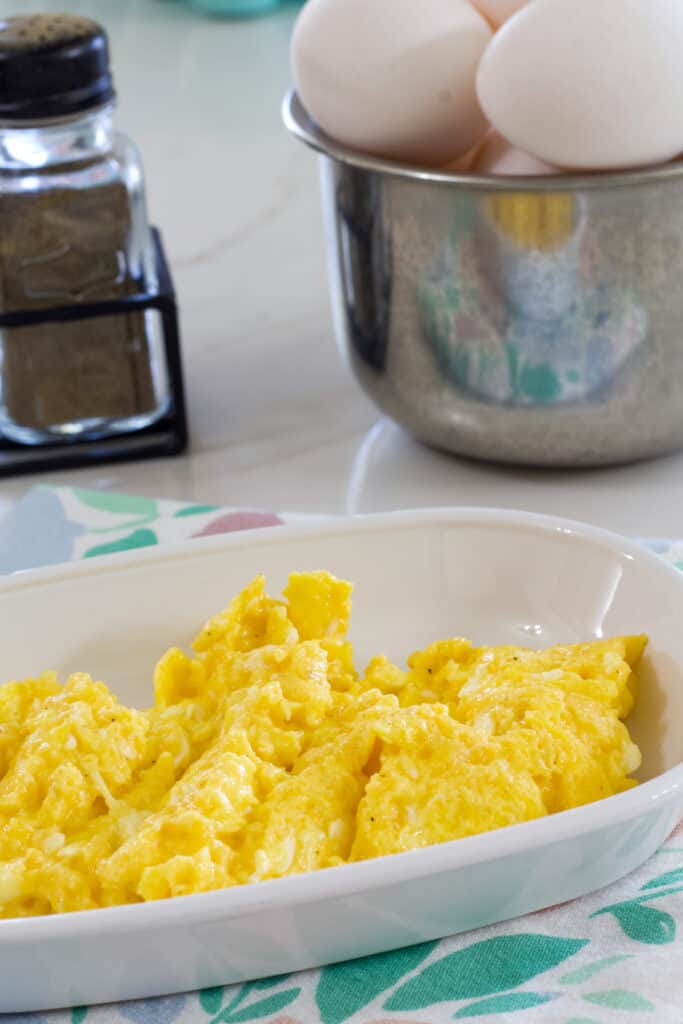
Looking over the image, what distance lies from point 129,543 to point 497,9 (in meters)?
0.46

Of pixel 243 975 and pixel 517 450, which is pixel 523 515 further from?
pixel 243 975

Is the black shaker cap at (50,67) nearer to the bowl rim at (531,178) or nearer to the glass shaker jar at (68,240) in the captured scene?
the glass shaker jar at (68,240)

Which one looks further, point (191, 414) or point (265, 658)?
point (191, 414)

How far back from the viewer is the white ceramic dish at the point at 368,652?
1.92 ft

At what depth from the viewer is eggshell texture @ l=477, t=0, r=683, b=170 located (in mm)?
929

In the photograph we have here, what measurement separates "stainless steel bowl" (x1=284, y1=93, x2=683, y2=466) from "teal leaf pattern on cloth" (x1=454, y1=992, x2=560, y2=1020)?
0.55 m

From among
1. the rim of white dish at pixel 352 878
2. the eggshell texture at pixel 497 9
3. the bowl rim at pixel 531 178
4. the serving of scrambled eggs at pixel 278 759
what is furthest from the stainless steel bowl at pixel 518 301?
the rim of white dish at pixel 352 878

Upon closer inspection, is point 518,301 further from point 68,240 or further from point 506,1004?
point 506,1004

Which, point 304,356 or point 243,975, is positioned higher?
point 243,975

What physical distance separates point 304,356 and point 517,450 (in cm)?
39

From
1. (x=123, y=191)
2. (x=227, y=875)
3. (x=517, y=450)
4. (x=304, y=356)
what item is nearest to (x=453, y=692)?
(x=227, y=875)

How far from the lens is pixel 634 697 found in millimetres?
768

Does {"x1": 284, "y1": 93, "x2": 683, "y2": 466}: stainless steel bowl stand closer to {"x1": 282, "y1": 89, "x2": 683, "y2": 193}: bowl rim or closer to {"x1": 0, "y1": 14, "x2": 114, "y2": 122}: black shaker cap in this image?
{"x1": 282, "y1": 89, "x2": 683, "y2": 193}: bowl rim

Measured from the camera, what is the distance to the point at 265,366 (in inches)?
56.2
